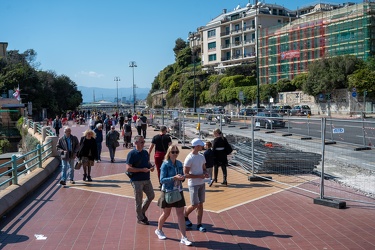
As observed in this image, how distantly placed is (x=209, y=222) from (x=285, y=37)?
6654 centimetres

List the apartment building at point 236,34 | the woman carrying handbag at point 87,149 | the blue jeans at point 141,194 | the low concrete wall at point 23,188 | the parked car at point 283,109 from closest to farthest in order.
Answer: the blue jeans at point 141,194 < the low concrete wall at point 23,188 < the woman carrying handbag at point 87,149 < the parked car at point 283,109 < the apartment building at point 236,34

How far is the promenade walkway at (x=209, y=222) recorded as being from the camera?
6.73 metres

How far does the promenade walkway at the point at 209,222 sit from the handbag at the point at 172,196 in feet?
2.33

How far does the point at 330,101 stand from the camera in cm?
5306

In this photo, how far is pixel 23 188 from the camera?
33.3 feet

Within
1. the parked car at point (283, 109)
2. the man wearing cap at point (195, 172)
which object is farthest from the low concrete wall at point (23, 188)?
the parked car at point (283, 109)

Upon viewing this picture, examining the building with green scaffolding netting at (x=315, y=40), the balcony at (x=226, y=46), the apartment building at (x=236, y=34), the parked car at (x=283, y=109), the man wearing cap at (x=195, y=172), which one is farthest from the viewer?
the balcony at (x=226, y=46)

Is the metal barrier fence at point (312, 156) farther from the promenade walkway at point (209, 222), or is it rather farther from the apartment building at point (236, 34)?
the apartment building at point (236, 34)

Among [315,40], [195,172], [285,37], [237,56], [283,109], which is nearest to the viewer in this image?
[195,172]

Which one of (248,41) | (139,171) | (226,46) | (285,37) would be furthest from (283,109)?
(226,46)

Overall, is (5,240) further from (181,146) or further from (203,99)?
(203,99)

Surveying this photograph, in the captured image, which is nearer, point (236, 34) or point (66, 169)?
point (66, 169)

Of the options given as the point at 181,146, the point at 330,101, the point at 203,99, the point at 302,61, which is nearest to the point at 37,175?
the point at 181,146

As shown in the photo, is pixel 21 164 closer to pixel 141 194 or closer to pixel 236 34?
pixel 141 194
